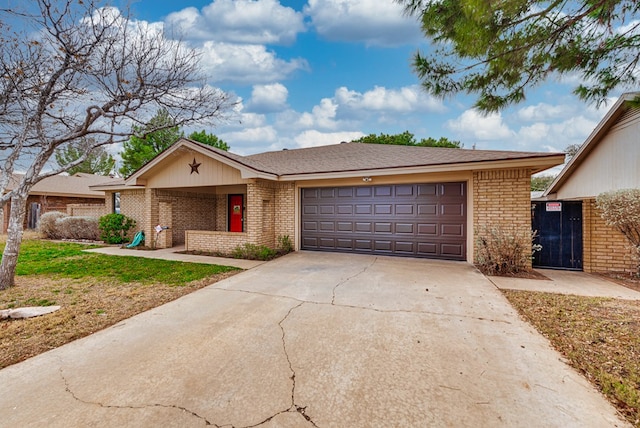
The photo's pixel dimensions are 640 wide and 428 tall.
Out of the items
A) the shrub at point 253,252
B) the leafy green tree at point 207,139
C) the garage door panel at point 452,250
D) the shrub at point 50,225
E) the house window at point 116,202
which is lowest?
the shrub at point 253,252

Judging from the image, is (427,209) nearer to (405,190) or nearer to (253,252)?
(405,190)

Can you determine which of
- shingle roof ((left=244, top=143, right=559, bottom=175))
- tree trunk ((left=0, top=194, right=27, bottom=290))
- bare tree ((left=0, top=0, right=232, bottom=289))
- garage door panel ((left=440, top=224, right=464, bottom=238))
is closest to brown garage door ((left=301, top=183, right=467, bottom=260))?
garage door panel ((left=440, top=224, right=464, bottom=238))

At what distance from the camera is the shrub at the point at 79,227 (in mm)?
12570

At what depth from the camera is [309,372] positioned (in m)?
2.52

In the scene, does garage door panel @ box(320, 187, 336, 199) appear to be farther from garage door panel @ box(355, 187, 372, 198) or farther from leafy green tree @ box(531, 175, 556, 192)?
leafy green tree @ box(531, 175, 556, 192)

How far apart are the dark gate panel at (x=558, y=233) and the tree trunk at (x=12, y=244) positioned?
37.6 feet

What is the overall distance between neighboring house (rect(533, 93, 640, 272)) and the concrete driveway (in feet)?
12.8

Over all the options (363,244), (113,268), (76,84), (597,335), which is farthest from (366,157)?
(113,268)

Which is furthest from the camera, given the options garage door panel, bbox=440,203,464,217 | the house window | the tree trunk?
the house window

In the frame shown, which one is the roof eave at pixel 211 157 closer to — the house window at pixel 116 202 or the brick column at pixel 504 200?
the house window at pixel 116 202

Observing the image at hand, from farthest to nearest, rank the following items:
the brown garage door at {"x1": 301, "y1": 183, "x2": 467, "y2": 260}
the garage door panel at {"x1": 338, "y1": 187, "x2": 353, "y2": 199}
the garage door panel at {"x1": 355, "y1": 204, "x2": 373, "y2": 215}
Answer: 1. the garage door panel at {"x1": 338, "y1": 187, "x2": 353, "y2": 199}
2. the garage door panel at {"x1": 355, "y1": 204, "x2": 373, "y2": 215}
3. the brown garage door at {"x1": 301, "y1": 183, "x2": 467, "y2": 260}

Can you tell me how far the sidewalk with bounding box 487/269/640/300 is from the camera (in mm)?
4809

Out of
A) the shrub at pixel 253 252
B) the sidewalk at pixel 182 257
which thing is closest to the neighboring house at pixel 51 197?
the sidewalk at pixel 182 257

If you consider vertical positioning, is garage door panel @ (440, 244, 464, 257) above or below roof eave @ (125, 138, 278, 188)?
below
